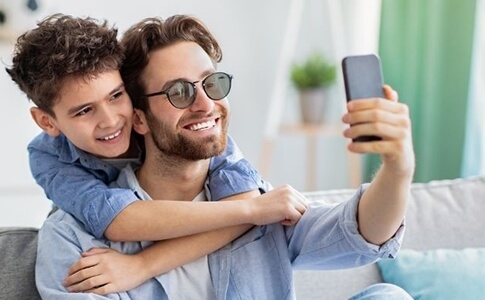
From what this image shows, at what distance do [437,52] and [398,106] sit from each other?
96.4 inches

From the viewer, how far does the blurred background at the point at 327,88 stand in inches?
134

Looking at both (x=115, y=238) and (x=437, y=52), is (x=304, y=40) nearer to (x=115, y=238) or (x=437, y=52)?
(x=437, y=52)

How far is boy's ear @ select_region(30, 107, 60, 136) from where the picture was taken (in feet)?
5.46

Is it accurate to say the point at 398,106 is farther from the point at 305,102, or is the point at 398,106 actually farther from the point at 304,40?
the point at 304,40

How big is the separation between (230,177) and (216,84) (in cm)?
22

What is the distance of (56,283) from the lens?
5.06ft

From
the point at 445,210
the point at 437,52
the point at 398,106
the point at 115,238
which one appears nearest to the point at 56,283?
the point at 115,238

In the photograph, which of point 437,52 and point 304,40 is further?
point 304,40

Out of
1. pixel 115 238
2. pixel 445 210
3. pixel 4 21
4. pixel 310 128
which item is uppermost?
pixel 4 21

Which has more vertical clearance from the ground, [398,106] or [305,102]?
[398,106]

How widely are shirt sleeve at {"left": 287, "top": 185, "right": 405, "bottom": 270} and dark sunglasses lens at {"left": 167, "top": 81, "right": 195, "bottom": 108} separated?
0.36m

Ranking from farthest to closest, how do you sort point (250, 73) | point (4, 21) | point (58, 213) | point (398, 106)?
point (250, 73) < point (4, 21) < point (58, 213) < point (398, 106)

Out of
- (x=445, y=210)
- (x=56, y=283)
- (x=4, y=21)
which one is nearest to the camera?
(x=56, y=283)

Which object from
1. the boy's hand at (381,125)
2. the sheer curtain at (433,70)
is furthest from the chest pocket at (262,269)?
the sheer curtain at (433,70)
